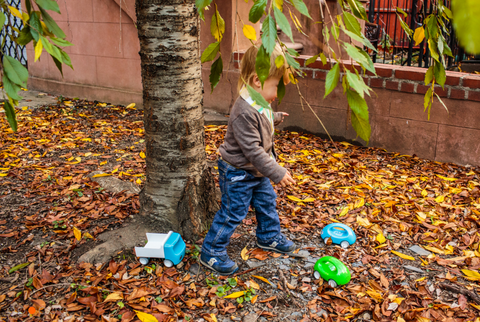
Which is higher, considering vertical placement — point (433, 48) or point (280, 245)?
point (433, 48)

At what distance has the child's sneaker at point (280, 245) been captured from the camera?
9.11 ft

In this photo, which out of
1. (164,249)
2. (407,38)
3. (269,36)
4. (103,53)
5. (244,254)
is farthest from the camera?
(407,38)

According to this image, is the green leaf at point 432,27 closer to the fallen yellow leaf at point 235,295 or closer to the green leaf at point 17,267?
the fallen yellow leaf at point 235,295

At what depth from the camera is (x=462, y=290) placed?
2.40m

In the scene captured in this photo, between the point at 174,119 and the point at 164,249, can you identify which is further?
the point at 174,119

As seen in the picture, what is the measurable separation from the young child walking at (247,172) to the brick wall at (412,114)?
1.60m

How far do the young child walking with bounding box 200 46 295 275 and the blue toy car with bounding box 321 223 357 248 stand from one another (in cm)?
35

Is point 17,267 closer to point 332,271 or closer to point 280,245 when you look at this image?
point 280,245

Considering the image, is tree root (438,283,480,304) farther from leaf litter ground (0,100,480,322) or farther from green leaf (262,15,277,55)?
green leaf (262,15,277,55)

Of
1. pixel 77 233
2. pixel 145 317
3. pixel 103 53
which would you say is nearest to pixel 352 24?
pixel 145 317

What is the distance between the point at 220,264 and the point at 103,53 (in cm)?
507

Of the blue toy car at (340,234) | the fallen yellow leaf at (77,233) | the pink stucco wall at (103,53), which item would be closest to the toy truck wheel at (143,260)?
the fallen yellow leaf at (77,233)

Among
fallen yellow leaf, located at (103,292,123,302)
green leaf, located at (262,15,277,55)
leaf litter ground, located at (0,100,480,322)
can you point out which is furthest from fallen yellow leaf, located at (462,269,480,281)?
green leaf, located at (262,15,277,55)

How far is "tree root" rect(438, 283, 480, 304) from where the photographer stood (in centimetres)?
234
